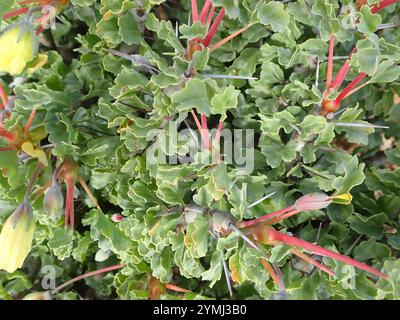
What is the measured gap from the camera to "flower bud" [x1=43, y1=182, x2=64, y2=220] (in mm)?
734

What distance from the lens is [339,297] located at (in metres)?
0.78

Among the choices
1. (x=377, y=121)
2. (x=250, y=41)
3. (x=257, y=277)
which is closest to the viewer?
(x=257, y=277)

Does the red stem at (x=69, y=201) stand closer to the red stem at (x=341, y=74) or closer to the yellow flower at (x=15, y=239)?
the yellow flower at (x=15, y=239)

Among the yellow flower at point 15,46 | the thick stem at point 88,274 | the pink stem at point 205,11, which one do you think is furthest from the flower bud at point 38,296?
the pink stem at point 205,11

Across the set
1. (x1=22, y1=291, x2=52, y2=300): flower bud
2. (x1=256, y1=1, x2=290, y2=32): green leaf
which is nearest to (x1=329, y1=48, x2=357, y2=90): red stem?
(x1=256, y1=1, x2=290, y2=32): green leaf

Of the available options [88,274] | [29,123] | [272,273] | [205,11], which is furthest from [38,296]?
[205,11]

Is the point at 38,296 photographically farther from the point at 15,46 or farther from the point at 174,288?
the point at 15,46

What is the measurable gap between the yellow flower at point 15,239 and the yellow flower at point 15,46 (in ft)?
0.63

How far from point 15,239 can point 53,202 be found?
2.8 inches

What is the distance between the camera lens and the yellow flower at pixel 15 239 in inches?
27.7

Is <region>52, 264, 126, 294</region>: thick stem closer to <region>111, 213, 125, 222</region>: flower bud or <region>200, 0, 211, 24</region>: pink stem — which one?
<region>111, 213, 125, 222</region>: flower bud
